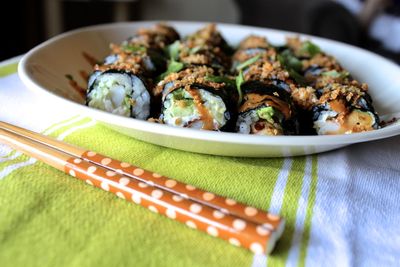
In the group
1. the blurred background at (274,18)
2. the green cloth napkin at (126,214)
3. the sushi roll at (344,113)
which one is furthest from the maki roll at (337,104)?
the blurred background at (274,18)

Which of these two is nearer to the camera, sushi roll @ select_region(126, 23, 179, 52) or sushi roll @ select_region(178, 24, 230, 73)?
sushi roll @ select_region(178, 24, 230, 73)

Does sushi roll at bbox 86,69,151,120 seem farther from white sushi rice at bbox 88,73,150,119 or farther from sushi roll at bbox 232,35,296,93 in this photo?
sushi roll at bbox 232,35,296,93

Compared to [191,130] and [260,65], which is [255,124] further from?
[260,65]

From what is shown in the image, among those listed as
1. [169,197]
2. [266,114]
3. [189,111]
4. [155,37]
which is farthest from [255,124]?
[155,37]

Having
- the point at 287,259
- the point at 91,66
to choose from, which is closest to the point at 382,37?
the point at 91,66

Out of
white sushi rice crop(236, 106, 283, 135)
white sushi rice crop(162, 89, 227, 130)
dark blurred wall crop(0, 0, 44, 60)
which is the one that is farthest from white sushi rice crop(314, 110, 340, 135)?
dark blurred wall crop(0, 0, 44, 60)

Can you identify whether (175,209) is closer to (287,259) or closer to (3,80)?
(287,259)
